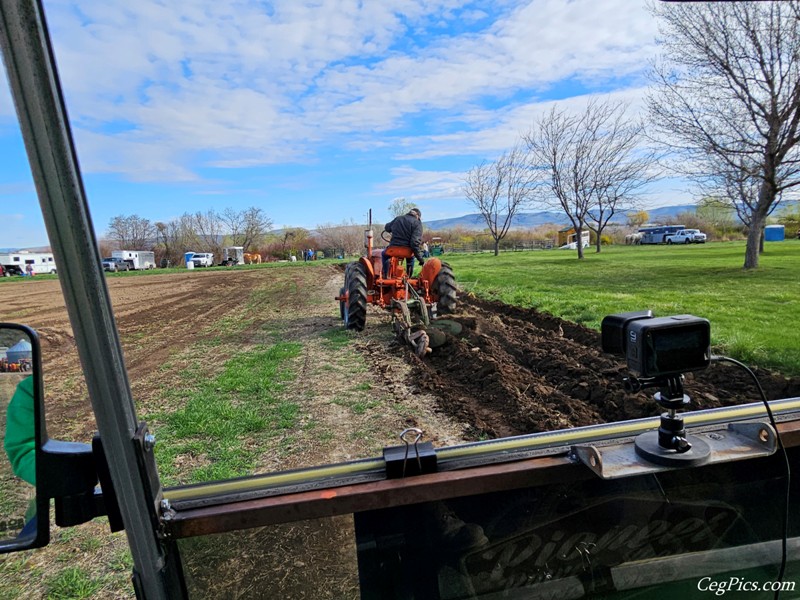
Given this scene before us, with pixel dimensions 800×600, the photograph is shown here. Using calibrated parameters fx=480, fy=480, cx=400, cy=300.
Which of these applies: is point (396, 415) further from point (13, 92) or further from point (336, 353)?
point (13, 92)

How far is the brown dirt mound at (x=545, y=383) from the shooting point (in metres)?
3.58

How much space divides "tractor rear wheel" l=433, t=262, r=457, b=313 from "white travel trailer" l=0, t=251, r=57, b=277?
653 cm

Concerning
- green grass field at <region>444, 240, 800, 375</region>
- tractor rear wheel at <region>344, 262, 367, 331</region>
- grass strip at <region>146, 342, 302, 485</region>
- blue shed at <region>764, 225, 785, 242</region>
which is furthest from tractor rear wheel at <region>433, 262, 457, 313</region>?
blue shed at <region>764, 225, 785, 242</region>

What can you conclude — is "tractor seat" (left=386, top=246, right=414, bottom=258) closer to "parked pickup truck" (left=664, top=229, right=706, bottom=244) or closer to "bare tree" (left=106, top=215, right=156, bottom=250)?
"bare tree" (left=106, top=215, right=156, bottom=250)

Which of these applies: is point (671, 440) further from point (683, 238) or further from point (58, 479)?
point (683, 238)

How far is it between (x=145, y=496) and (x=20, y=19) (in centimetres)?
79

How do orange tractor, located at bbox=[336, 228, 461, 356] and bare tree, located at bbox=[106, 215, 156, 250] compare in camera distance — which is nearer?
bare tree, located at bbox=[106, 215, 156, 250]

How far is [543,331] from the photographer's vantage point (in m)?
6.77

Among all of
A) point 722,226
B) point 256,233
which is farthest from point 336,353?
point 722,226

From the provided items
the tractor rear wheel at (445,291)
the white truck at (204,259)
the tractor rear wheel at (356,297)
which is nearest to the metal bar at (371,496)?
the white truck at (204,259)

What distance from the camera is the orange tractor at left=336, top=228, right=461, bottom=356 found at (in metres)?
7.07

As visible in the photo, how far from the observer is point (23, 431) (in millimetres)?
904

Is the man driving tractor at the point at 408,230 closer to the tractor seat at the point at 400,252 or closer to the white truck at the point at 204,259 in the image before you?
the tractor seat at the point at 400,252

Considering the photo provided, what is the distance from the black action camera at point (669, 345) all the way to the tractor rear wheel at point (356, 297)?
6249mm
